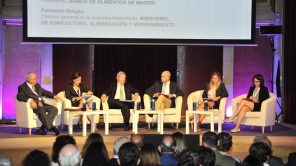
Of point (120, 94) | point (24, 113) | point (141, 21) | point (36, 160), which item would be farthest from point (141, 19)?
point (36, 160)

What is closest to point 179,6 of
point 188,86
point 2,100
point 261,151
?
point 188,86

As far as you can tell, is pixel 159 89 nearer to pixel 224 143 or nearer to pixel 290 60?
pixel 290 60

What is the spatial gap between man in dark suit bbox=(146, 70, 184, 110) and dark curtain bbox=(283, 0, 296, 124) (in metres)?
2.38

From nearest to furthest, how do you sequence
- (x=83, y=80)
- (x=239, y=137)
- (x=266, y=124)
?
(x=239, y=137) < (x=266, y=124) < (x=83, y=80)

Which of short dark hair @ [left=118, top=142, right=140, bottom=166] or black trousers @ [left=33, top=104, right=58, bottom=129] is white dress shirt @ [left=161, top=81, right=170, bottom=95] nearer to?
black trousers @ [left=33, top=104, right=58, bottom=129]

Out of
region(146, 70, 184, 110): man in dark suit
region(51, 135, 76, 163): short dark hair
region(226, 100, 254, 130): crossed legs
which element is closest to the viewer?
region(51, 135, 76, 163): short dark hair

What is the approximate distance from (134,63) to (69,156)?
25.2 feet

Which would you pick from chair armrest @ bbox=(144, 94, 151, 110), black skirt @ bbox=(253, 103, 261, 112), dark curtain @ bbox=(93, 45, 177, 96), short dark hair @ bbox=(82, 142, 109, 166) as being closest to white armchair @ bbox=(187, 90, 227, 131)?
black skirt @ bbox=(253, 103, 261, 112)

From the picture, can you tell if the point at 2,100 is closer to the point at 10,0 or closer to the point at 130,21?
the point at 10,0

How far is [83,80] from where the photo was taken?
11.3 metres

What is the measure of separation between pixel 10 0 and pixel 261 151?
738 centimetres

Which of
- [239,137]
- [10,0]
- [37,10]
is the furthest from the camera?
[10,0]

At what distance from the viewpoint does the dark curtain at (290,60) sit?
10547 mm

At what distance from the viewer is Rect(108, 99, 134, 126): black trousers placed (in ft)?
29.9
